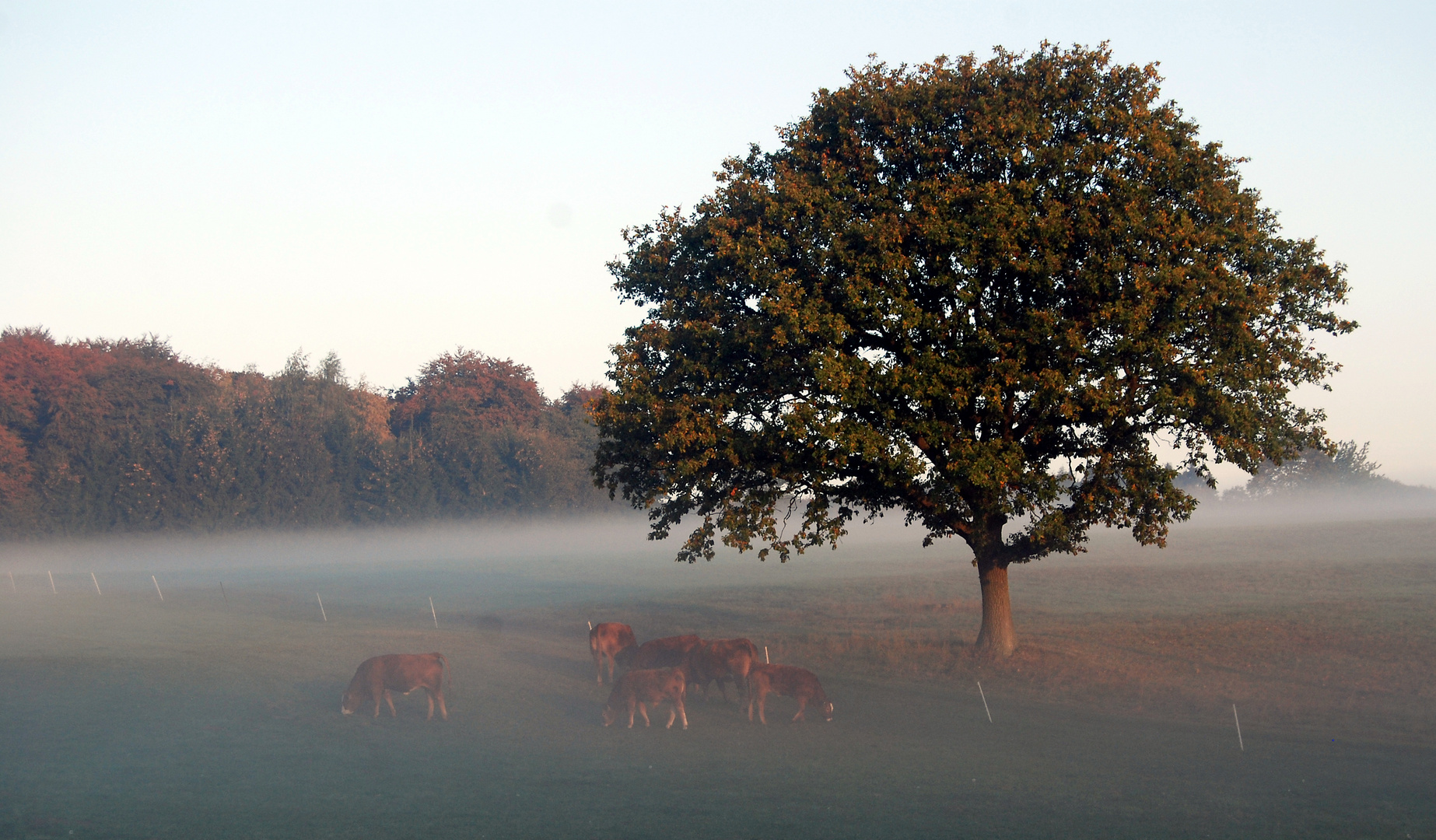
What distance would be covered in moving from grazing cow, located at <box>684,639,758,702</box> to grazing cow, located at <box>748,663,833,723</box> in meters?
0.93

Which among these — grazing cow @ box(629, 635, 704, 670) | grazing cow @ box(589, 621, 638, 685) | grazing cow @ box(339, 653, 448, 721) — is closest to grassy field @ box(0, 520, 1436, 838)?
grazing cow @ box(339, 653, 448, 721)

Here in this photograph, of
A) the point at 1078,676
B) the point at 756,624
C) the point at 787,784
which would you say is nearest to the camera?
the point at 787,784

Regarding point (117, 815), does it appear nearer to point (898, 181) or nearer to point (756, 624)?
point (898, 181)

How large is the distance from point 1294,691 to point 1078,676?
14.2 feet

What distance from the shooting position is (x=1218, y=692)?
→ 22219mm

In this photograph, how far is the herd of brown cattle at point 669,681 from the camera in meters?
20.3

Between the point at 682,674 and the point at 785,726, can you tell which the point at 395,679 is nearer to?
the point at 682,674

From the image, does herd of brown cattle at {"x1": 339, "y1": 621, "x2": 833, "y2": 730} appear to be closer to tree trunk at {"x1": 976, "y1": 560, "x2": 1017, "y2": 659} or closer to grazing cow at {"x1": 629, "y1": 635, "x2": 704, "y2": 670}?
grazing cow at {"x1": 629, "y1": 635, "x2": 704, "y2": 670}

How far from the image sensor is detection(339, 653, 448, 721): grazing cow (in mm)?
21078

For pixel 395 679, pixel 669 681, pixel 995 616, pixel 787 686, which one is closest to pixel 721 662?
pixel 787 686

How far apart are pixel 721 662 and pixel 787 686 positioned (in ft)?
6.60

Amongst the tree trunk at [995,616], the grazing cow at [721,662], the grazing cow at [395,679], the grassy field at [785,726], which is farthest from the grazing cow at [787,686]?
the tree trunk at [995,616]

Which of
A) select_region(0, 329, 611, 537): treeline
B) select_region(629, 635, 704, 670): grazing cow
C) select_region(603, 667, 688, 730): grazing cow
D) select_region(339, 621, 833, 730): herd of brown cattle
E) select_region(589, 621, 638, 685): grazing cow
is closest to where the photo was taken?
select_region(603, 667, 688, 730): grazing cow

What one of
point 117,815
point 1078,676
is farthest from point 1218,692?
point 117,815
